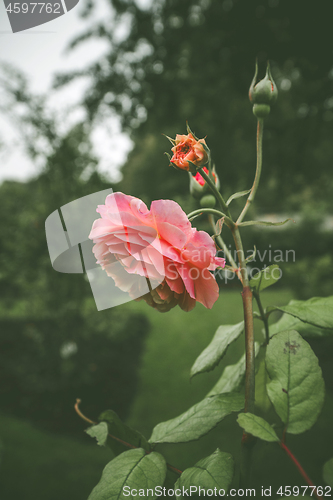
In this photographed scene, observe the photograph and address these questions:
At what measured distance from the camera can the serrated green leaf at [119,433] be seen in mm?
381

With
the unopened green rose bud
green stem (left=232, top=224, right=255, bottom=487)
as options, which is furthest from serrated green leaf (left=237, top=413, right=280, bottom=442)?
the unopened green rose bud

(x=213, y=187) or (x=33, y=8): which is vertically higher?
(x=33, y=8)

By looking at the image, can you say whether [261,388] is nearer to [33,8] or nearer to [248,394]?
[248,394]

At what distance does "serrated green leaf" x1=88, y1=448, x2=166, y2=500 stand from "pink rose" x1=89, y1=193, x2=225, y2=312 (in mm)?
145

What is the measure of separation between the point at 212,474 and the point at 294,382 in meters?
0.11

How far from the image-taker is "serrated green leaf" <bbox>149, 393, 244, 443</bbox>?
0.32 metres

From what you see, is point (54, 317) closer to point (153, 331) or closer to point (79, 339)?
point (79, 339)

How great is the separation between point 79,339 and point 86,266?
92.0 inches

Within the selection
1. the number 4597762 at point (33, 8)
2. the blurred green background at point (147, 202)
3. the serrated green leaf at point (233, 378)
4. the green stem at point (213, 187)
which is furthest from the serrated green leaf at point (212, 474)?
the blurred green background at point (147, 202)

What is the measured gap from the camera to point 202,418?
0.34m

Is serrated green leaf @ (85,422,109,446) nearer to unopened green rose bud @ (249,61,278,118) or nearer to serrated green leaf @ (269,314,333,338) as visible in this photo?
serrated green leaf @ (269,314,333,338)

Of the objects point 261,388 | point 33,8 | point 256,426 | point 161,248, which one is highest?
point 33,8

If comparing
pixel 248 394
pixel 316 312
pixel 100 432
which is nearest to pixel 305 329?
pixel 316 312

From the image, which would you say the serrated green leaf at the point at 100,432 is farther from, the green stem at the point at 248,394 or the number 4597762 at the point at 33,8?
the number 4597762 at the point at 33,8
